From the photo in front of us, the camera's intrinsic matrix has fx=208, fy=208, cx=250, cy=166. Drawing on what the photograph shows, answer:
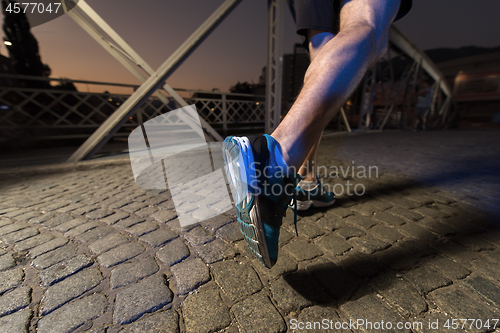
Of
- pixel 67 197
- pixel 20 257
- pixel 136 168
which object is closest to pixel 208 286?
pixel 20 257

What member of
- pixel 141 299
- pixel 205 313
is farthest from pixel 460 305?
pixel 141 299

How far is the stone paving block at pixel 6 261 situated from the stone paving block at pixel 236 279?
1062 millimetres

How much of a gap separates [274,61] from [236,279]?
5.49 m

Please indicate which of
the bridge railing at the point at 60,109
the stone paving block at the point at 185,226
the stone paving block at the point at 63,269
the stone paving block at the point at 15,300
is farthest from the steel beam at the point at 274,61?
the stone paving block at the point at 15,300

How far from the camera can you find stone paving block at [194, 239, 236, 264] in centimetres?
110

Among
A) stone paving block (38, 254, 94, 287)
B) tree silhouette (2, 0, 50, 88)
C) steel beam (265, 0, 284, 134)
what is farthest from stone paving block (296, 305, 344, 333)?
tree silhouette (2, 0, 50, 88)

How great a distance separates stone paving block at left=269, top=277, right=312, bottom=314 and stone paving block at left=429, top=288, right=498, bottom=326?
0.50 meters

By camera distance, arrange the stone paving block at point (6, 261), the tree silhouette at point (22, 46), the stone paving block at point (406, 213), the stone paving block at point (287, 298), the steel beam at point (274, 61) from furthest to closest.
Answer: the tree silhouette at point (22, 46), the steel beam at point (274, 61), the stone paving block at point (406, 213), the stone paving block at point (6, 261), the stone paving block at point (287, 298)

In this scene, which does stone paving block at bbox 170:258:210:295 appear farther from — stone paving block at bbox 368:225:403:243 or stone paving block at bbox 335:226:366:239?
stone paving block at bbox 368:225:403:243

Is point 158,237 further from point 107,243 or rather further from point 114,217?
point 114,217

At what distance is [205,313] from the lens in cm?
78

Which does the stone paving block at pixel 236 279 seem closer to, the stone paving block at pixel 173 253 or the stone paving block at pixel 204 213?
the stone paving block at pixel 173 253

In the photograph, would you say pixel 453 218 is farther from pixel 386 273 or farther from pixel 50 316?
pixel 50 316

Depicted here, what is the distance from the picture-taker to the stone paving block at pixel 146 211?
1.65m
